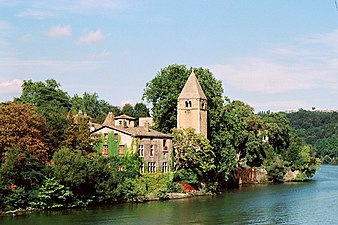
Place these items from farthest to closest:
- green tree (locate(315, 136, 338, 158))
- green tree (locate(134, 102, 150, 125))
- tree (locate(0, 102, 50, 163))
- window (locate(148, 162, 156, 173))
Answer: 1. green tree (locate(315, 136, 338, 158))
2. green tree (locate(134, 102, 150, 125))
3. window (locate(148, 162, 156, 173))
4. tree (locate(0, 102, 50, 163))

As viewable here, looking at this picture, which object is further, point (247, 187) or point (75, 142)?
point (247, 187)

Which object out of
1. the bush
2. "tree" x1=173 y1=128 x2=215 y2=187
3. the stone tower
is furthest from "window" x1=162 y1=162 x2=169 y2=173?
the bush

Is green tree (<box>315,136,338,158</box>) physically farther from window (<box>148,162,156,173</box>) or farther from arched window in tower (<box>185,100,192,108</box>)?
window (<box>148,162,156,173</box>)

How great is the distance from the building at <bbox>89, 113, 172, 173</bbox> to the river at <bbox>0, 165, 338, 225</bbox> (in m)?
4.67

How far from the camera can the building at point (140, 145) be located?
2100 inches

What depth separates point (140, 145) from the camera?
53750 mm

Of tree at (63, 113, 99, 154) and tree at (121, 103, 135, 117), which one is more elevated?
tree at (121, 103, 135, 117)

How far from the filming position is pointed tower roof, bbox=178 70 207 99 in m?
59.3

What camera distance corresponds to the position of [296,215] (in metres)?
42.9

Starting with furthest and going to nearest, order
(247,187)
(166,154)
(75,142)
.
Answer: (247,187), (166,154), (75,142)

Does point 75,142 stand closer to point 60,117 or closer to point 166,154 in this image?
point 60,117

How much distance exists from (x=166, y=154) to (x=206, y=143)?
13.2 feet

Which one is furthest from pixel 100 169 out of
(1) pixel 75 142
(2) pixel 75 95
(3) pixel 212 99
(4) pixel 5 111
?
(2) pixel 75 95

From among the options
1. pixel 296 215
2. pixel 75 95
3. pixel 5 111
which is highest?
pixel 75 95
